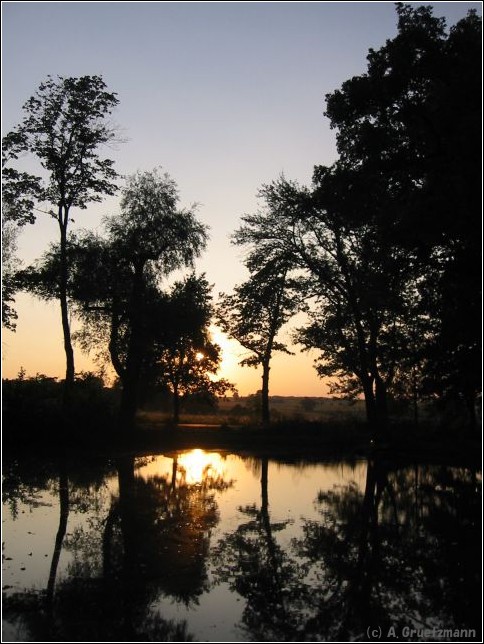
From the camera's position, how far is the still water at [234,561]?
25.0 ft

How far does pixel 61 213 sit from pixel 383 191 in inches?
782

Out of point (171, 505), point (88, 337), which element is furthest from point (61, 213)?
point (171, 505)

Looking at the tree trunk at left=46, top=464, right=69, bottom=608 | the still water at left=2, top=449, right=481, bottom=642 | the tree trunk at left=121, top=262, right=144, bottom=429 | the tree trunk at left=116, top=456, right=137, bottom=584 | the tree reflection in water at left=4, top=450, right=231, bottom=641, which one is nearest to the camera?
the tree reflection in water at left=4, top=450, right=231, bottom=641

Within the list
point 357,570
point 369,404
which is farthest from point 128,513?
point 369,404

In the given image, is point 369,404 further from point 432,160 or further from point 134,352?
point 432,160

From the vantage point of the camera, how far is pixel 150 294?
40.2 metres

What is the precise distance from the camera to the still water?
25.0 feet

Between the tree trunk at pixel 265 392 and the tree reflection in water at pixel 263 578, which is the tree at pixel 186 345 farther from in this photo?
the tree reflection in water at pixel 263 578

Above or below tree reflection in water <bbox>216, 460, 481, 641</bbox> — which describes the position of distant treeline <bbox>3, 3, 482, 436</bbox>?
above

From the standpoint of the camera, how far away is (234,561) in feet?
35.2

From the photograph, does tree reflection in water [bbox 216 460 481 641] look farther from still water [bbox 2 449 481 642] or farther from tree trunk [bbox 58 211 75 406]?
tree trunk [bbox 58 211 75 406]

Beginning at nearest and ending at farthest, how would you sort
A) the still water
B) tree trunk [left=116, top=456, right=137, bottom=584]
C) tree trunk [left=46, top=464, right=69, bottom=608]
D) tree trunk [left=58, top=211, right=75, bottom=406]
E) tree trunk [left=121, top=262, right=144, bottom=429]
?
the still water → tree trunk [left=46, top=464, right=69, bottom=608] → tree trunk [left=116, top=456, right=137, bottom=584] → tree trunk [left=58, top=211, right=75, bottom=406] → tree trunk [left=121, top=262, right=144, bottom=429]

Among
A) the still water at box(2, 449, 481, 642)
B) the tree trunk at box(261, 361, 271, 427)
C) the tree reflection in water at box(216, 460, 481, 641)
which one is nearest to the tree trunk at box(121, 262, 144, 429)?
the still water at box(2, 449, 481, 642)

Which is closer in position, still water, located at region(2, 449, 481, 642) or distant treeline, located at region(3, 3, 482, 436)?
still water, located at region(2, 449, 481, 642)
